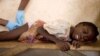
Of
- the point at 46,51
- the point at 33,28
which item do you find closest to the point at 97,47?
the point at 46,51

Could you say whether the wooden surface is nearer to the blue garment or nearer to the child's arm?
the blue garment

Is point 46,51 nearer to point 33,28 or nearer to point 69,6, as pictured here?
point 33,28

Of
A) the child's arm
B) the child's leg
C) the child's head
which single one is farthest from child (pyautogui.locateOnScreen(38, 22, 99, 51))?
the child's arm

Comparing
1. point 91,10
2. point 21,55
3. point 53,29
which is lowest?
point 21,55

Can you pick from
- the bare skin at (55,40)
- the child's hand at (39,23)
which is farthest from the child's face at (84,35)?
the child's hand at (39,23)

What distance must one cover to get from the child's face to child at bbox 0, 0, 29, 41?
359mm

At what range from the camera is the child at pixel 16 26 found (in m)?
1.46

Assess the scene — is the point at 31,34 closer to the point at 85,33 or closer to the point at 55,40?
the point at 55,40

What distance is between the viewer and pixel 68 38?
4.73ft

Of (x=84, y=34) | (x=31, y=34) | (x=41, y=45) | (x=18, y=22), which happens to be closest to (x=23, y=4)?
(x=18, y=22)

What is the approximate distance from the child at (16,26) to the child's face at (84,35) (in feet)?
1.18

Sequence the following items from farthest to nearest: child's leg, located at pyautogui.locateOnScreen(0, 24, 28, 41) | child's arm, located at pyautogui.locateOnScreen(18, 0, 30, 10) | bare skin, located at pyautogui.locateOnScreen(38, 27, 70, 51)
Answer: child's arm, located at pyautogui.locateOnScreen(18, 0, 30, 10) < child's leg, located at pyautogui.locateOnScreen(0, 24, 28, 41) < bare skin, located at pyautogui.locateOnScreen(38, 27, 70, 51)

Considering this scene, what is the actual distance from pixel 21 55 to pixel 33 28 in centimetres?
31

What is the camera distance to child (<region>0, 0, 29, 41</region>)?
1465mm
